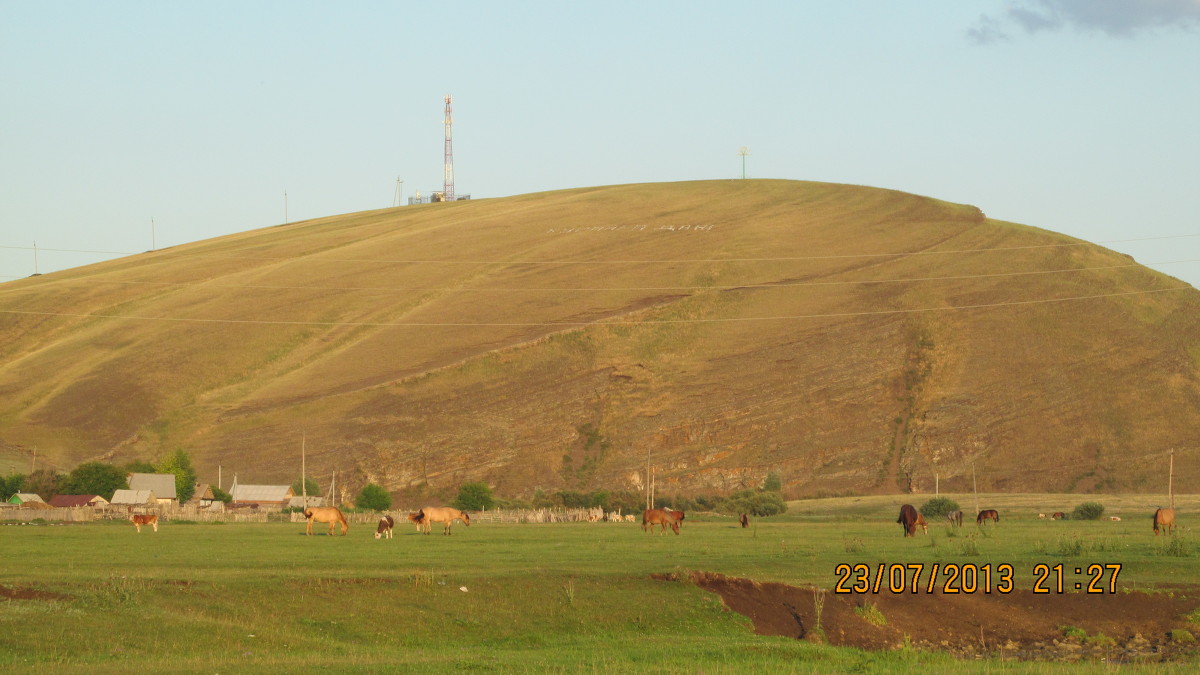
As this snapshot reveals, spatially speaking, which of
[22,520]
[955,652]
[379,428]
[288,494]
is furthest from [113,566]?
[379,428]

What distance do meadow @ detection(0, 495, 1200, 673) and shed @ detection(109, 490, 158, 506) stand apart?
127ft

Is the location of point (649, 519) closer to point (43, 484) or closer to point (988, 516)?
point (988, 516)

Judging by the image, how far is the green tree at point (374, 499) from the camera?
80.8 metres

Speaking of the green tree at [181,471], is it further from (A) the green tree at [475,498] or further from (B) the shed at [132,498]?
(A) the green tree at [475,498]

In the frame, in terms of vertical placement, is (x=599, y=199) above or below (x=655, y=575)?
above

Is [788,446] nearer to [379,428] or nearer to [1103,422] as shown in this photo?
[1103,422]

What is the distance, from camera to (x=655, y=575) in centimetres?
2583

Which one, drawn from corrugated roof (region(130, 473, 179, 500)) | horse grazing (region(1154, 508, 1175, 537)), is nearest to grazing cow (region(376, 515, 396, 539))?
horse grazing (region(1154, 508, 1175, 537))

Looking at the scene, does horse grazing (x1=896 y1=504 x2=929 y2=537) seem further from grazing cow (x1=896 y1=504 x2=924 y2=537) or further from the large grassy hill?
the large grassy hill

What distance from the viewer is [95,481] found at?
8012cm

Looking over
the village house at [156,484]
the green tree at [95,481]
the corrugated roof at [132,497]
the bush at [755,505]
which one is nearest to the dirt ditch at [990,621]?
the bush at [755,505]

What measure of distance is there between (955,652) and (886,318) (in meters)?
93.9

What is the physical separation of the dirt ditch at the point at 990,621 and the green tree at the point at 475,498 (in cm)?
5601

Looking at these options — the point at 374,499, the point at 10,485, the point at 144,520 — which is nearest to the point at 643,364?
the point at 374,499
